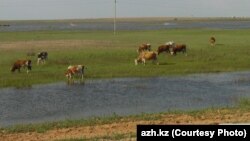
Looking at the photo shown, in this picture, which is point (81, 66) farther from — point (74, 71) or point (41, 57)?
point (41, 57)

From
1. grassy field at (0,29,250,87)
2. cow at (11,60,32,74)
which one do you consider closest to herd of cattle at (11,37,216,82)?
cow at (11,60,32,74)

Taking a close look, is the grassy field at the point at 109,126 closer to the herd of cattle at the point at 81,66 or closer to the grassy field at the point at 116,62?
the grassy field at the point at 116,62

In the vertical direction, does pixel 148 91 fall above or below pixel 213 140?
below

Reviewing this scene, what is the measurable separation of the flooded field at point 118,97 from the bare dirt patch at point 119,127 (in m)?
3.01

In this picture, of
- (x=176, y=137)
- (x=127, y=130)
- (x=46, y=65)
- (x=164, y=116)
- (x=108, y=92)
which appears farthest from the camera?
(x=46, y=65)

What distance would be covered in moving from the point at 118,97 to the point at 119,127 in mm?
8473

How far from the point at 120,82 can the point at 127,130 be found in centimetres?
1451

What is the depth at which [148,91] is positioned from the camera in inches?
985

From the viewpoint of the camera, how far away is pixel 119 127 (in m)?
14.8

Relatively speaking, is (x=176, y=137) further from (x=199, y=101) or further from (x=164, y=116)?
(x=199, y=101)

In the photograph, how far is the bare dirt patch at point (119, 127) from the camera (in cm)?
1380

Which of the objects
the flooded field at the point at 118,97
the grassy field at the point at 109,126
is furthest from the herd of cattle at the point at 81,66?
the grassy field at the point at 109,126

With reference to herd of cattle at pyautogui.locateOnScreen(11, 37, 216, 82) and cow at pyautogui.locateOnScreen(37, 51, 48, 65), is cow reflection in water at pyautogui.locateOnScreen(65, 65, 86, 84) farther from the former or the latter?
cow at pyautogui.locateOnScreen(37, 51, 48, 65)

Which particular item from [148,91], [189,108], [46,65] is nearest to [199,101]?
[189,108]
